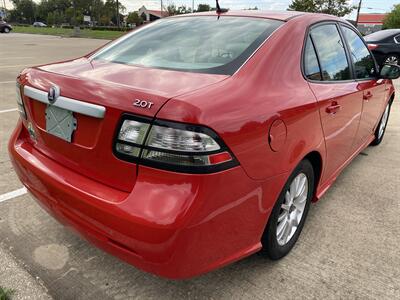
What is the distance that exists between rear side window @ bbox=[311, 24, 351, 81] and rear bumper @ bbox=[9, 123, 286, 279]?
43.1 inches

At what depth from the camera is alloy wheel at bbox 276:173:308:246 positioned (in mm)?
2426

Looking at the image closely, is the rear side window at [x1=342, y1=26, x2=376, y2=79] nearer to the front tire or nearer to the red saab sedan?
the red saab sedan

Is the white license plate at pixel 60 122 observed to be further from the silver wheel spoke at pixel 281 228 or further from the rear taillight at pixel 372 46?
the rear taillight at pixel 372 46

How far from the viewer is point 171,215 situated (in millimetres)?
1636

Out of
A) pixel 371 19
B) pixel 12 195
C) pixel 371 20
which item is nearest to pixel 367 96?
pixel 12 195

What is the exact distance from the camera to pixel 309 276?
238 centimetres

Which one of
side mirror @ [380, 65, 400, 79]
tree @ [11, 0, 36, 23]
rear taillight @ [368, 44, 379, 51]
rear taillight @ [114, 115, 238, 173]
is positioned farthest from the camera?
tree @ [11, 0, 36, 23]

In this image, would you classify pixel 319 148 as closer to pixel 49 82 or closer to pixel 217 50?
pixel 217 50

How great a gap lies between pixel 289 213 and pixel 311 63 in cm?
102

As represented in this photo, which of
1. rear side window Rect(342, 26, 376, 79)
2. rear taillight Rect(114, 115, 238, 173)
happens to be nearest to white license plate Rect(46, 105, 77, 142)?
rear taillight Rect(114, 115, 238, 173)

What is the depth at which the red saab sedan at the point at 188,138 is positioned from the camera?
1.67m

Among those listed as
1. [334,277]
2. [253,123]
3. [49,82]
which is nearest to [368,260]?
[334,277]

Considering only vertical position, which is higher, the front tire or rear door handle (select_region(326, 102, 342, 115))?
rear door handle (select_region(326, 102, 342, 115))

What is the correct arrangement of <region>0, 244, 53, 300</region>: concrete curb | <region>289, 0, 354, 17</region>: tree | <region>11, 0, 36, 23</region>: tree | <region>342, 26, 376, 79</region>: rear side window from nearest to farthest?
1. <region>0, 244, 53, 300</region>: concrete curb
2. <region>342, 26, 376, 79</region>: rear side window
3. <region>289, 0, 354, 17</region>: tree
4. <region>11, 0, 36, 23</region>: tree
